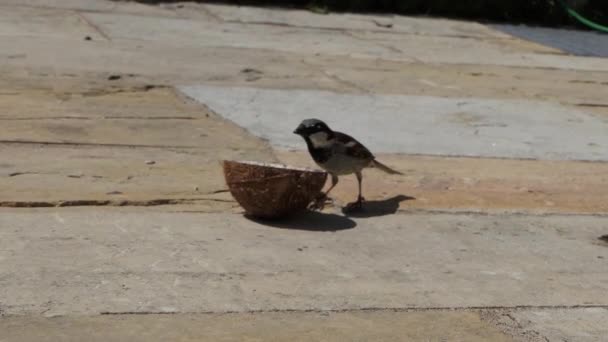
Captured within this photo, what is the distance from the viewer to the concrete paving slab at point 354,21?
16.2 m

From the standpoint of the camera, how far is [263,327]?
17.1 feet

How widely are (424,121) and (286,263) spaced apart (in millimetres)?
4356

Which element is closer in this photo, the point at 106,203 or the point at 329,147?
the point at 106,203

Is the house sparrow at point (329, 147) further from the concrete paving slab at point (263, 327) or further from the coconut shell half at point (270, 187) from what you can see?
the concrete paving slab at point (263, 327)

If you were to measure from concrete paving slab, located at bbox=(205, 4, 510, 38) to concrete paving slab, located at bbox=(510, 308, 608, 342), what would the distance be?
34.9 ft

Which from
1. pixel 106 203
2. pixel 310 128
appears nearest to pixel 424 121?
pixel 310 128

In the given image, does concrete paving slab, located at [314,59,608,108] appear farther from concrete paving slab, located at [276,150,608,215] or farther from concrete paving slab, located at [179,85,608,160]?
concrete paving slab, located at [276,150,608,215]

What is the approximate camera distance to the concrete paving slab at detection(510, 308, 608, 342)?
5406 millimetres

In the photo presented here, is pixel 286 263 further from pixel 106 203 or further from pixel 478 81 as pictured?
Answer: pixel 478 81

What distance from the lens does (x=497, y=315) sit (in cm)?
561

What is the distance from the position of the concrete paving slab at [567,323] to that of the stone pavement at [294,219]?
14 mm

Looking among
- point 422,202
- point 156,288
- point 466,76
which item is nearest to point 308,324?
point 156,288

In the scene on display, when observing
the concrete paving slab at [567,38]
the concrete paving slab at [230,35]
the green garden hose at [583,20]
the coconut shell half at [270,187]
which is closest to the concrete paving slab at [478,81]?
the concrete paving slab at [230,35]

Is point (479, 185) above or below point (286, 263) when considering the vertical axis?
below
